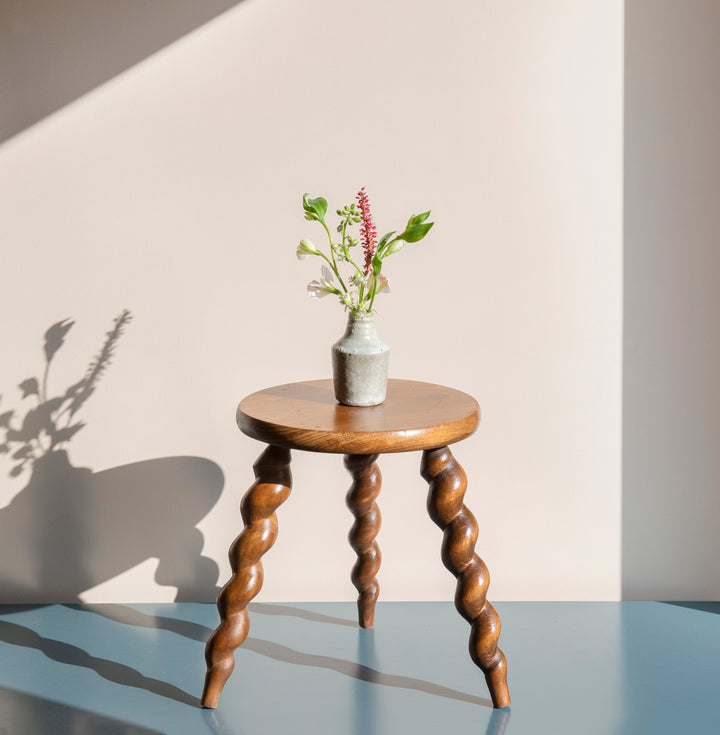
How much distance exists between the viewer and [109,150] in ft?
7.30

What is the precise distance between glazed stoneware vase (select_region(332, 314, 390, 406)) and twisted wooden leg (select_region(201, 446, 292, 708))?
0.22 meters

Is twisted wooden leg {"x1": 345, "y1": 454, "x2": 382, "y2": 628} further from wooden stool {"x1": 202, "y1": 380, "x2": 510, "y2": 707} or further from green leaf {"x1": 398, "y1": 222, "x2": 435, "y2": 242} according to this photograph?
green leaf {"x1": 398, "y1": 222, "x2": 435, "y2": 242}

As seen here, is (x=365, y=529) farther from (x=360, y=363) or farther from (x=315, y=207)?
(x=315, y=207)

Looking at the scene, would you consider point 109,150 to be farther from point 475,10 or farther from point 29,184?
point 475,10

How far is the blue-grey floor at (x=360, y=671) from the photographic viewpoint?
69.0 inches

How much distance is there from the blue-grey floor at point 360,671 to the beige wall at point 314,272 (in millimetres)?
138

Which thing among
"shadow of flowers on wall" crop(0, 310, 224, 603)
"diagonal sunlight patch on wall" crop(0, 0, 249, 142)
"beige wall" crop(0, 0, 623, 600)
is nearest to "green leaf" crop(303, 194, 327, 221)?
"beige wall" crop(0, 0, 623, 600)

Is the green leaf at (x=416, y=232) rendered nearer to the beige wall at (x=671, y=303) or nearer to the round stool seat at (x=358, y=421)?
the round stool seat at (x=358, y=421)

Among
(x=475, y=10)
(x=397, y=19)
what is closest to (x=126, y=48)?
(x=397, y=19)

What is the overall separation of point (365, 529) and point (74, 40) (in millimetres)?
1630

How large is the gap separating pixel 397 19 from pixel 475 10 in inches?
8.8

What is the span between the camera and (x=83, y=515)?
237cm

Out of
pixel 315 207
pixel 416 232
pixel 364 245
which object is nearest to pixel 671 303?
pixel 416 232

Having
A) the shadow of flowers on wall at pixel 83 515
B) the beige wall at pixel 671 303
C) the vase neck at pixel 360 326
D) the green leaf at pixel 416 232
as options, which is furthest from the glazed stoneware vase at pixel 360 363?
the beige wall at pixel 671 303
